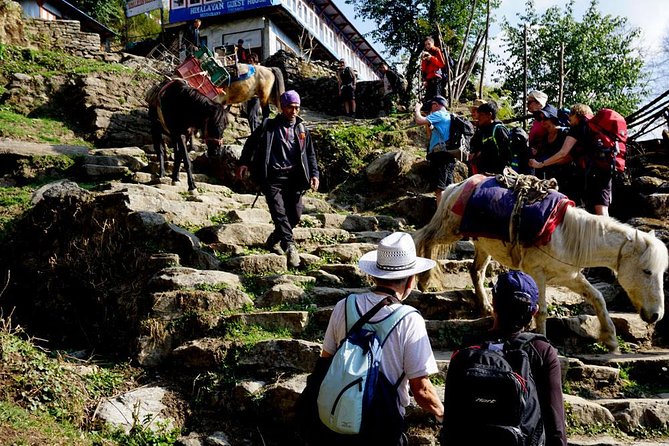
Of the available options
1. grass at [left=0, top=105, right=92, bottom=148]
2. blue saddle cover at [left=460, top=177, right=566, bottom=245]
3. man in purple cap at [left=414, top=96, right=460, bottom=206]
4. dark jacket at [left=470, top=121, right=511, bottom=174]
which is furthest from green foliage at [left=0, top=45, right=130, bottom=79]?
blue saddle cover at [left=460, top=177, right=566, bottom=245]

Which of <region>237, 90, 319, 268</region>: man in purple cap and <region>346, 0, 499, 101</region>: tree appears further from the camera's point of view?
<region>346, 0, 499, 101</region>: tree

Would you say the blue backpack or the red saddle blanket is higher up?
the red saddle blanket

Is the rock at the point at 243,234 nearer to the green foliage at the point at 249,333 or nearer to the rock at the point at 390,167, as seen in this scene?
the green foliage at the point at 249,333

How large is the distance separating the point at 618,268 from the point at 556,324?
84 centimetres

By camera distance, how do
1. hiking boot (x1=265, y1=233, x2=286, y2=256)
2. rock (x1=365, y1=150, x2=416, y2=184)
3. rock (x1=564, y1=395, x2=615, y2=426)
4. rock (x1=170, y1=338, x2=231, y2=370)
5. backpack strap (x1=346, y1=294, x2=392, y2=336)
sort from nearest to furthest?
backpack strap (x1=346, y1=294, x2=392, y2=336), rock (x1=564, y1=395, x2=615, y2=426), rock (x1=170, y1=338, x2=231, y2=370), hiking boot (x1=265, y1=233, x2=286, y2=256), rock (x1=365, y1=150, x2=416, y2=184)

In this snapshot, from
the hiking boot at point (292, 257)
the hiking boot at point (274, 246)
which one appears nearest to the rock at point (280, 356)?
the hiking boot at point (292, 257)

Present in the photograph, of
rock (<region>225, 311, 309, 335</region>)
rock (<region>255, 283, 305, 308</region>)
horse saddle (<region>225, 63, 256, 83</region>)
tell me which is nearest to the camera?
rock (<region>225, 311, 309, 335</region>)

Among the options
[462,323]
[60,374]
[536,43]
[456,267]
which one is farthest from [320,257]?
[536,43]

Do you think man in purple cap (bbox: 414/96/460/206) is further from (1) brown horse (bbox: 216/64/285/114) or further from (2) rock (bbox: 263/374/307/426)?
(1) brown horse (bbox: 216/64/285/114)

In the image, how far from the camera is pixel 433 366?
2754 millimetres

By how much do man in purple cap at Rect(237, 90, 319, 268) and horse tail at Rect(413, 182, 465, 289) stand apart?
1.60m

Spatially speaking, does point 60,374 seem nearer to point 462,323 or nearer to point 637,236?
point 462,323

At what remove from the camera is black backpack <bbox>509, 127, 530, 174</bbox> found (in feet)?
23.0

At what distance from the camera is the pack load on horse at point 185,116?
10102mm
